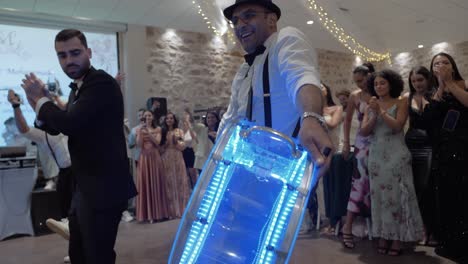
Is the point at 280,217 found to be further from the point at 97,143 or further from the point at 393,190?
the point at 393,190

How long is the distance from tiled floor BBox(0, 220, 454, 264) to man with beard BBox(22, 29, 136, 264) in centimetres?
161

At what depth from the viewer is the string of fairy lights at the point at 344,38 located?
18.5ft

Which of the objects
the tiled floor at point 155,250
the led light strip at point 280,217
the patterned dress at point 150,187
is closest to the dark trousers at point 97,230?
the led light strip at point 280,217

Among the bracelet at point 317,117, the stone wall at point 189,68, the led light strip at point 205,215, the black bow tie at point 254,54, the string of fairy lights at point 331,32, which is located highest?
the string of fairy lights at point 331,32

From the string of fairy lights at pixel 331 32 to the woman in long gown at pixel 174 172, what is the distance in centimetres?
184

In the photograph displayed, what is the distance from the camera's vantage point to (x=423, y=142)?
297 cm

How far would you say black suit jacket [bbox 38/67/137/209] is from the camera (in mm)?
1387

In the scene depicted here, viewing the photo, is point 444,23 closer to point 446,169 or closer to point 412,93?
point 412,93

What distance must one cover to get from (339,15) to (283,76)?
5.45 m

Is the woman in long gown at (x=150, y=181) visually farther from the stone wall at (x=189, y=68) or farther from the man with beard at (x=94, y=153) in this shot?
the man with beard at (x=94, y=153)

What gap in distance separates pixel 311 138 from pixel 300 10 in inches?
204

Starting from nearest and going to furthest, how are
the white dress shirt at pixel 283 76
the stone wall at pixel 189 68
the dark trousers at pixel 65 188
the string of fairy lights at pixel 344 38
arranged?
the white dress shirt at pixel 283 76
the dark trousers at pixel 65 188
the string of fairy lights at pixel 344 38
the stone wall at pixel 189 68

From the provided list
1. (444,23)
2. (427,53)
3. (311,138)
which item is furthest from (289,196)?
(427,53)

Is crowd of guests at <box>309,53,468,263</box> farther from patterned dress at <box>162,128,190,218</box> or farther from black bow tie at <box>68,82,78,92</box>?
black bow tie at <box>68,82,78,92</box>
